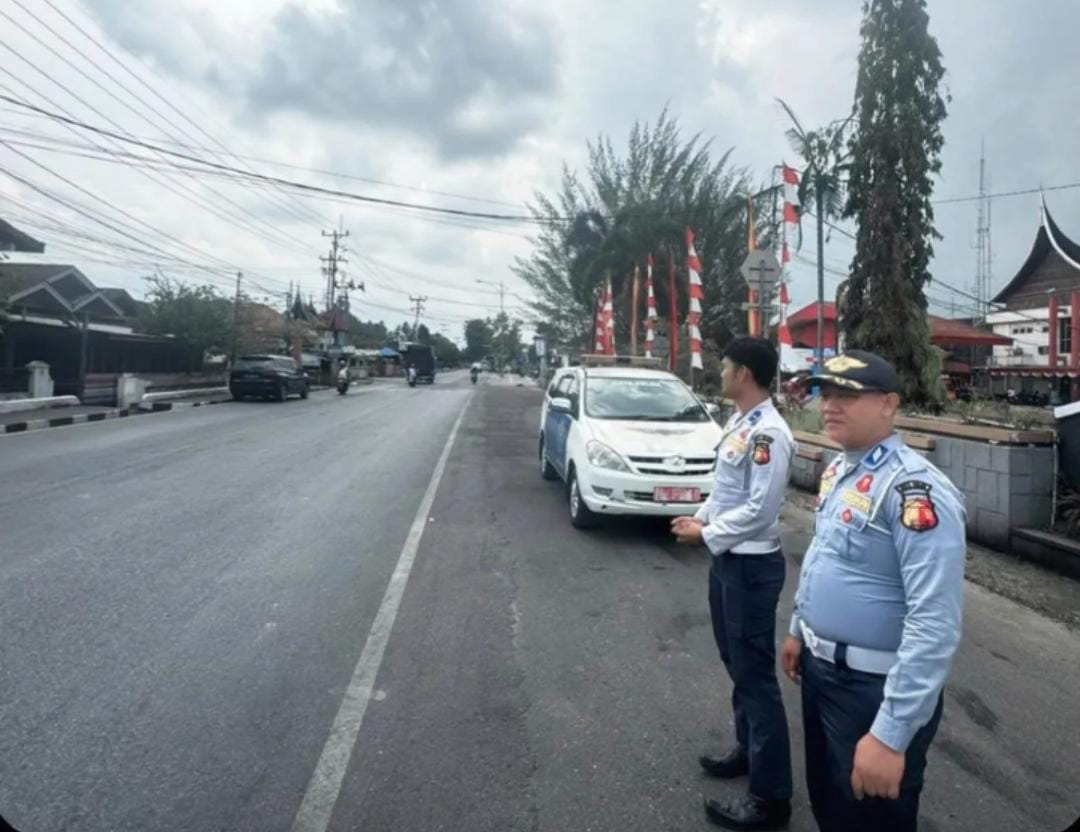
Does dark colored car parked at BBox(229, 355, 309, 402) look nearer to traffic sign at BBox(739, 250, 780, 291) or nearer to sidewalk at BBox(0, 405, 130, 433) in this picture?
sidewalk at BBox(0, 405, 130, 433)

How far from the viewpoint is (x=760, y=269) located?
30.8ft

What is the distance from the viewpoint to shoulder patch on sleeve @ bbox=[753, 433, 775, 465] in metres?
2.53

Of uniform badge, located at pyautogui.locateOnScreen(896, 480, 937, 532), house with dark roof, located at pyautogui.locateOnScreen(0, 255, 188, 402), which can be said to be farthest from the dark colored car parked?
uniform badge, located at pyautogui.locateOnScreen(896, 480, 937, 532)

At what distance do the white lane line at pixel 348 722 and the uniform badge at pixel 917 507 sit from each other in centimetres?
205

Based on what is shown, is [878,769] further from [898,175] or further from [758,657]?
[898,175]

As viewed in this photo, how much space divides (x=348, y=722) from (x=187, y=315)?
1118 inches

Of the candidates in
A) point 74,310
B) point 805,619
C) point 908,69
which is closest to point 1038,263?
point 908,69

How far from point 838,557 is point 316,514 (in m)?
5.96

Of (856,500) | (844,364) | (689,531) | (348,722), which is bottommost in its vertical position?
(348,722)

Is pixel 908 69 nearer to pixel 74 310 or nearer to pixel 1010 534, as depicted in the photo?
pixel 1010 534

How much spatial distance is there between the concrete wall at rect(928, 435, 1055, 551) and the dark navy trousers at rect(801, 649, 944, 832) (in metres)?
4.94

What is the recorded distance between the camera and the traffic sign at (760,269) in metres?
9.38

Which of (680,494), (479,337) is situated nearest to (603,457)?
(680,494)

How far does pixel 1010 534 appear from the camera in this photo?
587 centimetres
